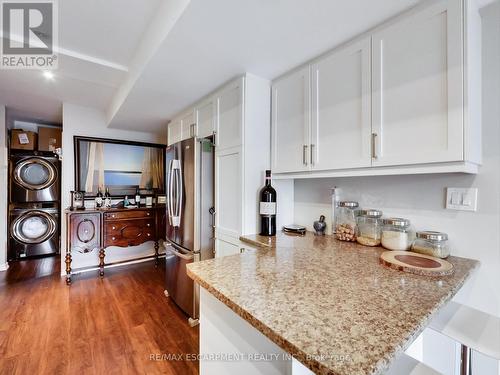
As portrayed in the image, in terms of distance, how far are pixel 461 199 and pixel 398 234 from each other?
345mm

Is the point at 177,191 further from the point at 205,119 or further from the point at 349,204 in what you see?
the point at 349,204

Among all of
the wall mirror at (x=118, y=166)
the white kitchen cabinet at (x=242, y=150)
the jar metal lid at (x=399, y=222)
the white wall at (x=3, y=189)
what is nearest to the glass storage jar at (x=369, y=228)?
the jar metal lid at (x=399, y=222)

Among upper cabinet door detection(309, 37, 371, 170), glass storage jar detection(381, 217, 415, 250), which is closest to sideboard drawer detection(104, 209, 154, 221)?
upper cabinet door detection(309, 37, 371, 170)

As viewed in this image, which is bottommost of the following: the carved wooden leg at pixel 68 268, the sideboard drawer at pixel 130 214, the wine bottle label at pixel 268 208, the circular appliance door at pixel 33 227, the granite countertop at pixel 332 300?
the carved wooden leg at pixel 68 268

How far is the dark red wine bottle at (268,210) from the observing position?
1.77m

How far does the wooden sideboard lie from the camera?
297 cm

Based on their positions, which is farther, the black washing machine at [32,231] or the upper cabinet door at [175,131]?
the black washing machine at [32,231]

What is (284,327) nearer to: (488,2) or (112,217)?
(488,2)

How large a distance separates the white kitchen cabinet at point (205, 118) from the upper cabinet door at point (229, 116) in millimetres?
106

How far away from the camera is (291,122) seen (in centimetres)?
175

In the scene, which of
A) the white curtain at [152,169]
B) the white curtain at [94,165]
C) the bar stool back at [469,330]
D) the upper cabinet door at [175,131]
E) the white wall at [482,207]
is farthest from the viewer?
the white curtain at [152,169]

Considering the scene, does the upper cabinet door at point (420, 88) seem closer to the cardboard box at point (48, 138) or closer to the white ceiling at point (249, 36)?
the white ceiling at point (249, 36)

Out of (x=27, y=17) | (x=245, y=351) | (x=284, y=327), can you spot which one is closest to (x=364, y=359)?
(x=284, y=327)

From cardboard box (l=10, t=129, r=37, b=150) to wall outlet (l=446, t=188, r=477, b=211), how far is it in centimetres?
542
